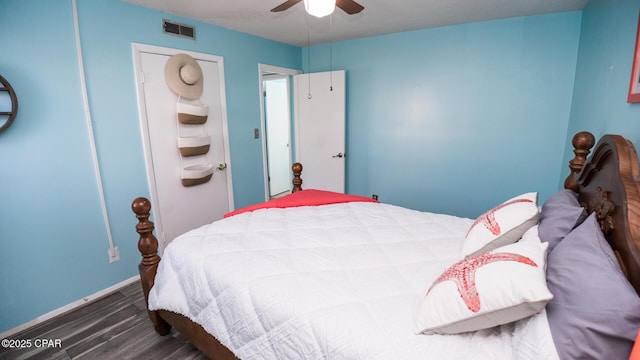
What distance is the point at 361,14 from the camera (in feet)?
9.06

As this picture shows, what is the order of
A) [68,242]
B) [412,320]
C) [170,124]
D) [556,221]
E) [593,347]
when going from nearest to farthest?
1. [593,347]
2. [412,320]
3. [556,221]
4. [68,242]
5. [170,124]

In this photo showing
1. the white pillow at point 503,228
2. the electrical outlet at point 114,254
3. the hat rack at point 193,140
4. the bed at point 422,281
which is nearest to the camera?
the bed at point 422,281

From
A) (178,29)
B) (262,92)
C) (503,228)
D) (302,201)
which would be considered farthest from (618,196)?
(262,92)

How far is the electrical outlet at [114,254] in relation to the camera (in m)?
2.45

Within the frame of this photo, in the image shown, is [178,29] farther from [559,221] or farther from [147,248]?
[559,221]

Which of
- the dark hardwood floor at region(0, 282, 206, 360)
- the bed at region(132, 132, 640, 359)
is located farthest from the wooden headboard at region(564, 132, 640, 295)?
the dark hardwood floor at region(0, 282, 206, 360)

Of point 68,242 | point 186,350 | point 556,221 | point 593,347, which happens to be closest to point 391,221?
point 556,221

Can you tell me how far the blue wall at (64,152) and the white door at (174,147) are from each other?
0.31 feet

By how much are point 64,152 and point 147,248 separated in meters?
1.09

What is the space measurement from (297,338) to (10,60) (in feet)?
7.85

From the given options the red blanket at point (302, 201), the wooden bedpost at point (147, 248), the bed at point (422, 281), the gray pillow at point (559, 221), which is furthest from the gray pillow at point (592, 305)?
the wooden bedpost at point (147, 248)

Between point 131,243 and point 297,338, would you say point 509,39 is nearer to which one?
point 297,338

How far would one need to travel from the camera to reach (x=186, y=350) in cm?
178

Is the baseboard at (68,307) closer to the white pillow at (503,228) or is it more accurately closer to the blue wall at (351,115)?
the blue wall at (351,115)
